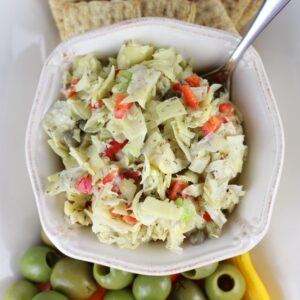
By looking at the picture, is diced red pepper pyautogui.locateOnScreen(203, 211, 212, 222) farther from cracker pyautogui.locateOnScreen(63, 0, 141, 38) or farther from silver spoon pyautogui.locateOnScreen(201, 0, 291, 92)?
cracker pyautogui.locateOnScreen(63, 0, 141, 38)

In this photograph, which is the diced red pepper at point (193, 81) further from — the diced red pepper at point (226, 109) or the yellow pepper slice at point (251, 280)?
the yellow pepper slice at point (251, 280)

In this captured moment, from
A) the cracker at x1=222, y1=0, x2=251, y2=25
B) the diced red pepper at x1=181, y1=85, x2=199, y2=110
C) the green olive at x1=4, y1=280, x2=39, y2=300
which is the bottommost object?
the green olive at x1=4, y1=280, x2=39, y2=300

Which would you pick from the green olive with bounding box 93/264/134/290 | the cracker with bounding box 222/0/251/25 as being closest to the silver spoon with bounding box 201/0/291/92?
the cracker with bounding box 222/0/251/25

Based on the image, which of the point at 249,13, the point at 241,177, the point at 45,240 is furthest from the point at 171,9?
the point at 45,240

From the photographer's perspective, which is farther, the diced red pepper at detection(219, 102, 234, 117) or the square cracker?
the square cracker

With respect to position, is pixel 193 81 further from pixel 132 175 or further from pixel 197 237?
pixel 197 237

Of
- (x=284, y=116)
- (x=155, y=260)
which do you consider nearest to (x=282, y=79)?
(x=284, y=116)

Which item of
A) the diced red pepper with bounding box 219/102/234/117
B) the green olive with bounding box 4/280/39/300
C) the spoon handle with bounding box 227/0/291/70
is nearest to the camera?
the spoon handle with bounding box 227/0/291/70

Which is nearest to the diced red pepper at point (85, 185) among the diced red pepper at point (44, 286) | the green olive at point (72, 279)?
the green olive at point (72, 279)
